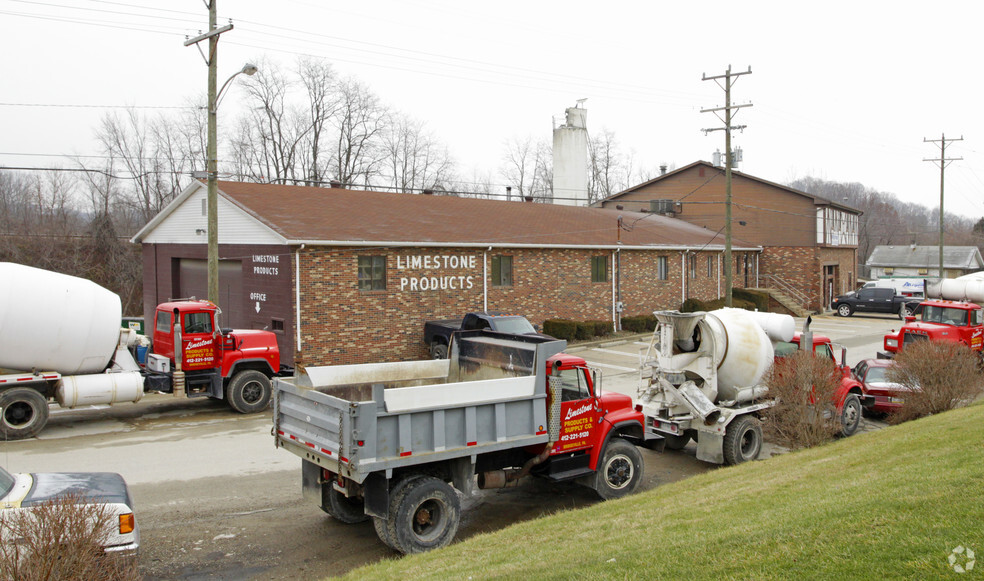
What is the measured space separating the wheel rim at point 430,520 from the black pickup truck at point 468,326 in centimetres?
1206

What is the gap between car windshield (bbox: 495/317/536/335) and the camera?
21375 mm

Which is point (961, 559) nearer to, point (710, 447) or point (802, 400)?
point (710, 447)

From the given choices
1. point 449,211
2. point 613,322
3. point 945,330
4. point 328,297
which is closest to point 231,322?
point 328,297

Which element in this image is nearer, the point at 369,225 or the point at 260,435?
the point at 260,435

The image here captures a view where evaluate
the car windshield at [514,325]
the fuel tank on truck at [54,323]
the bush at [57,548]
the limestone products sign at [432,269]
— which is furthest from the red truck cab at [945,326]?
the bush at [57,548]

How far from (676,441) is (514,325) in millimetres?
8878

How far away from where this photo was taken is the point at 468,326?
71.5 ft

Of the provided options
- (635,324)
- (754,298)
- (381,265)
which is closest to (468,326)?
(381,265)

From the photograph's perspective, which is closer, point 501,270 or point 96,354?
point 96,354

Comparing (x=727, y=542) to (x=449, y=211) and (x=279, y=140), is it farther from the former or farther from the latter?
(x=279, y=140)

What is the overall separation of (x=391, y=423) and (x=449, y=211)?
22563mm

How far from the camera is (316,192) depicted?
1094 inches

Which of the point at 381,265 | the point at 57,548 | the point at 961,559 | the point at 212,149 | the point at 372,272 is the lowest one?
the point at 961,559

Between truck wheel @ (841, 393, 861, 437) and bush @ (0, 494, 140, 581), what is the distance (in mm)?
13163
